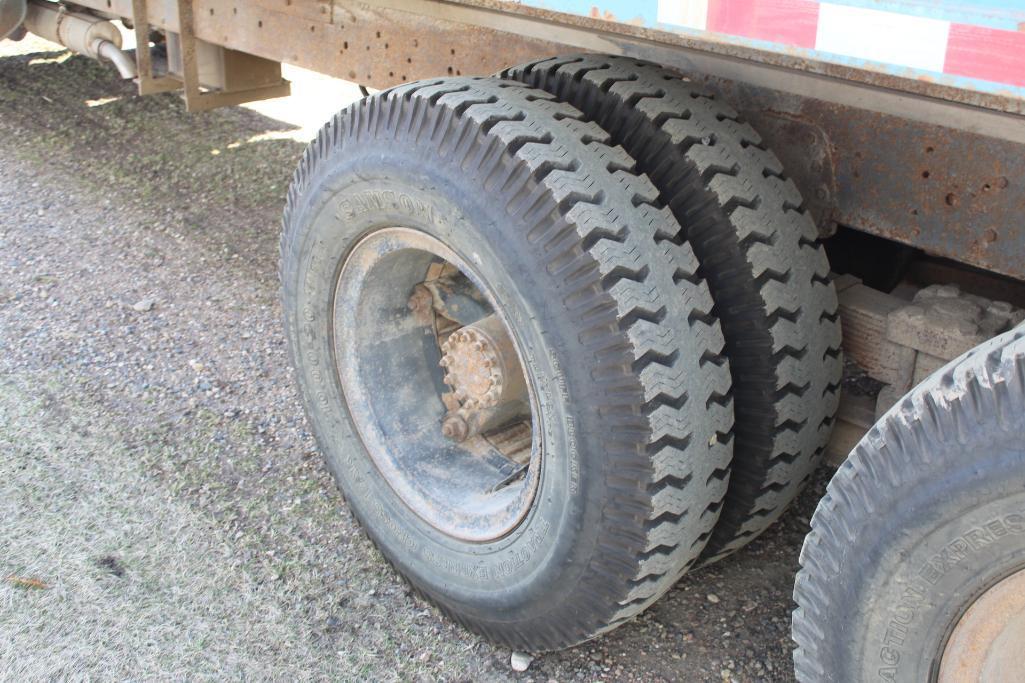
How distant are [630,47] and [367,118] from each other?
64 cm

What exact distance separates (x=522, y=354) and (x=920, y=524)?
2.72ft

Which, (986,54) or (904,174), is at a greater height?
(986,54)

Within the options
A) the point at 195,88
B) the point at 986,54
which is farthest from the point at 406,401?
the point at 195,88

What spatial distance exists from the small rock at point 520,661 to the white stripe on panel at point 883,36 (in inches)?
62.4

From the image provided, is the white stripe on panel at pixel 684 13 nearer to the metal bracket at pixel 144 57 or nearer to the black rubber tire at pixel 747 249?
the black rubber tire at pixel 747 249

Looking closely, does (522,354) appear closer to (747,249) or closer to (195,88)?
(747,249)

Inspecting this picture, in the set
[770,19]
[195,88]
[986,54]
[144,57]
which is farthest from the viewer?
[144,57]

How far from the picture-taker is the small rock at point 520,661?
243cm

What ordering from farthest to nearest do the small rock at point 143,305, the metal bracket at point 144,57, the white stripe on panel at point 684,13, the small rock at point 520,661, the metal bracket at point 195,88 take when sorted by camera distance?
the metal bracket at point 144,57, the small rock at point 143,305, the metal bracket at point 195,88, the small rock at point 520,661, the white stripe on panel at point 684,13

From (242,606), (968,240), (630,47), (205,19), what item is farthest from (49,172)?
(968,240)

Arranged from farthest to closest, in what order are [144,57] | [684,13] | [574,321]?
[144,57]
[574,321]
[684,13]

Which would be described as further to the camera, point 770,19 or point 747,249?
point 747,249

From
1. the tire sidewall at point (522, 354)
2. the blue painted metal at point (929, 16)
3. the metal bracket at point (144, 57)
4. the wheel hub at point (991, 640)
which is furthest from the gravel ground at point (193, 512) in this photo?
the blue painted metal at point (929, 16)

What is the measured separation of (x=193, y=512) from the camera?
2969 mm
